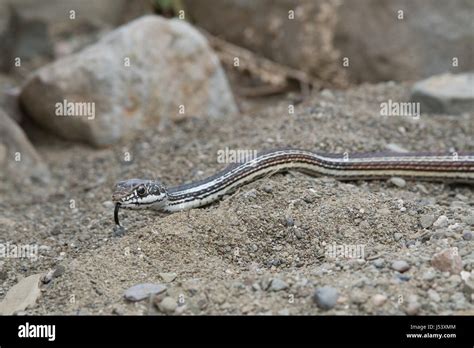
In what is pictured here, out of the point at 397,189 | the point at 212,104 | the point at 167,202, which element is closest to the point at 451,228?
the point at 397,189

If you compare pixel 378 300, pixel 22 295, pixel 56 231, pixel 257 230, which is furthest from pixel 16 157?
pixel 378 300

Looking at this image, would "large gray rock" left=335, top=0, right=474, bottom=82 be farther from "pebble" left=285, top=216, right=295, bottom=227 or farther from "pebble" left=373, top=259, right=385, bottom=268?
"pebble" left=373, top=259, right=385, bottom=268

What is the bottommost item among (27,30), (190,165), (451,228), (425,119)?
(451,228)

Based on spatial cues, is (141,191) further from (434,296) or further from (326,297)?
(434,296)

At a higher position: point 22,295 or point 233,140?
point 233,140

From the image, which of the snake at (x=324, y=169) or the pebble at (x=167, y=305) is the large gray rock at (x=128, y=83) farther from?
the pebble at (x=167, y=305)

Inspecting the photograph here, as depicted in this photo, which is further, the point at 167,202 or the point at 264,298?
the point at 167,202

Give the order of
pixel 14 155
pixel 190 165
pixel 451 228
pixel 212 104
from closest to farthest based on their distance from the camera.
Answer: pixel 451 228 → pixel 190 165 → pixel 14 155 → pixel 212 104

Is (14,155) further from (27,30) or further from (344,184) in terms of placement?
(344,184)
